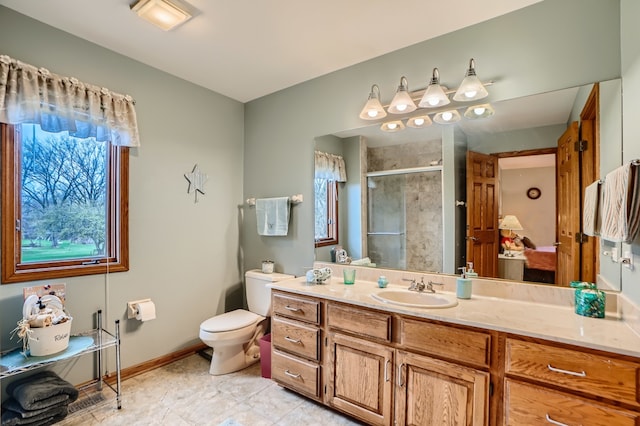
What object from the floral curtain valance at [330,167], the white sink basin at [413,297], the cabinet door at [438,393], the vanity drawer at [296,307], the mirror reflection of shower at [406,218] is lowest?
the cabinet door at [438,393]

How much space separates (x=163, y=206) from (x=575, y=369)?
2871 millimetres

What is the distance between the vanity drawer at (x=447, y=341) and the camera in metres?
1.45

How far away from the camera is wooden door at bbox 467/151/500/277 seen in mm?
1945

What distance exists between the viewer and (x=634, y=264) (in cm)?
137

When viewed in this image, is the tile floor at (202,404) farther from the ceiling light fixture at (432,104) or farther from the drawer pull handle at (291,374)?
the ceiling light fixture at (432,104)

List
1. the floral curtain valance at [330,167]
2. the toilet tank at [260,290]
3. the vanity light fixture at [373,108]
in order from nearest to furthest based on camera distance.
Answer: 1. the vanity light fixture at [373,108]
2. the floral curtain valance at [330,167]
3. the toilet tank at [260,290]

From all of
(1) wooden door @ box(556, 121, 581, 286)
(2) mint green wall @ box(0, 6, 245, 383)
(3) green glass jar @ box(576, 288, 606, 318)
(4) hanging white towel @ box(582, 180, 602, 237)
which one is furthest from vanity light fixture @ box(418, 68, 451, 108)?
(2) mint green wall @ box(0, 6, 245, 383)

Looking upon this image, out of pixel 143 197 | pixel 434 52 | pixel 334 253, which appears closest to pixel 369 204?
pixel 334 253

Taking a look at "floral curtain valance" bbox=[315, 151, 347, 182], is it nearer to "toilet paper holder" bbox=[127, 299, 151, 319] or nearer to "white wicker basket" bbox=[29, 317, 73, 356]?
"toilet paper holder" bbox=[127, 299, 151, 319]

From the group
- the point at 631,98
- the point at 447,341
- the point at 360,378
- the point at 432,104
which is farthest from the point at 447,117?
the point at 360,378

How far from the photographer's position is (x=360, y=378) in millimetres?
1836

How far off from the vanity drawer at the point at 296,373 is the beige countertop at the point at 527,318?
504 millimetres

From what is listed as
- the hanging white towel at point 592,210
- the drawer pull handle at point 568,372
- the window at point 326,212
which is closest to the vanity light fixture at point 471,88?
the hanging white towel at point 592,210

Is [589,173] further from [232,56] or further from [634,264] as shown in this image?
[232,56]
